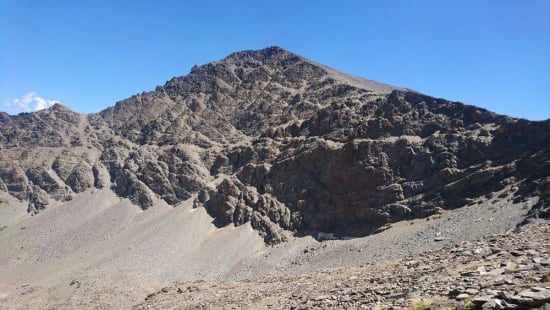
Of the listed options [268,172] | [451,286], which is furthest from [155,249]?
[451,286]

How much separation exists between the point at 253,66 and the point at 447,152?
3871 inches

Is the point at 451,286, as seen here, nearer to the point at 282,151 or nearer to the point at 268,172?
the point at 268,172

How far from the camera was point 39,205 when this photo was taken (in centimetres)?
11275

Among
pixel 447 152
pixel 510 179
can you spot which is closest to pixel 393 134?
pixel 447 152

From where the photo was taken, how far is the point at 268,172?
289 ft

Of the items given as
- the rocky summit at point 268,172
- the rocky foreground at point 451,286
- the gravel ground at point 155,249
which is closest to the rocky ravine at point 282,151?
the rocky summit at point 268,172

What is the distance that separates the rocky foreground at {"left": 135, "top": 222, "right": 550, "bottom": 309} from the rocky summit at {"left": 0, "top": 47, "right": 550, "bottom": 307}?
10.5ft

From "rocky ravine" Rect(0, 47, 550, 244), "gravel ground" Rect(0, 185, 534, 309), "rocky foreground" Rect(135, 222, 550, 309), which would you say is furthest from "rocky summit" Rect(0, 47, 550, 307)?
"rocky foreground" Rect(135, 222, 550, 309)

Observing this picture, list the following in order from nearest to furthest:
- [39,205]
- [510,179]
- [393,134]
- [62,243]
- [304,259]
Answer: [510,179], [304,259], [393,134], [62,243], [39,205]

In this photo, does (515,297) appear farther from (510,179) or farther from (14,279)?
(14,279)

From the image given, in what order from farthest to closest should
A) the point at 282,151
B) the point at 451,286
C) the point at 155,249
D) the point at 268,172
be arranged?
1. the point at 282,151
2. the point at 268,172
3. the point at 155,249
4. the point at 451,286

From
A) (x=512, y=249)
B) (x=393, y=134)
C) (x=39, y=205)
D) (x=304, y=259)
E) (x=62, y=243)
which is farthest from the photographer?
(x=39, y=205)

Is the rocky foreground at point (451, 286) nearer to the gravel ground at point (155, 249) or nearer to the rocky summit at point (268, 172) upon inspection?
the rocky summit at point (268, 172)

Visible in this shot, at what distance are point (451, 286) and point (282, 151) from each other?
7638 centimetres
